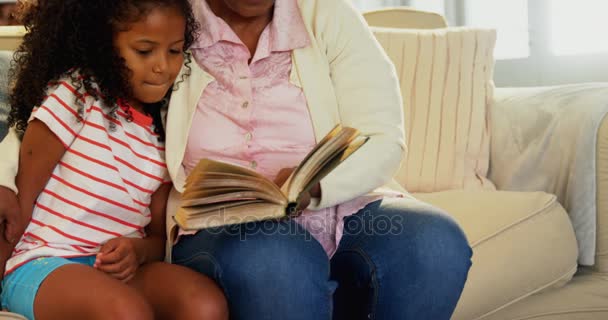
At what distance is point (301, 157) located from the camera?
1389 millimetres

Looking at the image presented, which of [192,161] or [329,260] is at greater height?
[192,161]

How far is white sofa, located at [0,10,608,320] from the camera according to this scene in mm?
1619

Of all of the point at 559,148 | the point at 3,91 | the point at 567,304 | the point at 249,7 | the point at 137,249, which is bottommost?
the point at 567,304

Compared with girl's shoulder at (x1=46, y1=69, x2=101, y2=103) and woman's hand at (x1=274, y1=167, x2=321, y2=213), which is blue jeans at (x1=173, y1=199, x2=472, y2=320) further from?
girl's shoulder at (x1=46, y1=69, x2=101, y2=103)

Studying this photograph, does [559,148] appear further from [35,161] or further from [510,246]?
[35,161]

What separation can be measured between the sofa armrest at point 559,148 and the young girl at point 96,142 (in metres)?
0.92

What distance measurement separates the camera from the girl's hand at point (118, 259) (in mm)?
1229

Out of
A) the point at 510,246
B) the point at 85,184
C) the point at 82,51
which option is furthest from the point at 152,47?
the point at 510,246

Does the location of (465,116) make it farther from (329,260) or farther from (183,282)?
(183,282)

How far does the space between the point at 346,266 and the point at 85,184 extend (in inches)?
17.4

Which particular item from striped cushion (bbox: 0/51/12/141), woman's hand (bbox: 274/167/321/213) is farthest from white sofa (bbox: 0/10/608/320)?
woman's hand (bbox: 274/167/321/213)

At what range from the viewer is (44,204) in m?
1.29

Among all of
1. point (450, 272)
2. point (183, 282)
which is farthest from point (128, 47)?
point (450, 272)

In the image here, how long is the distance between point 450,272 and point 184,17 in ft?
2.01
